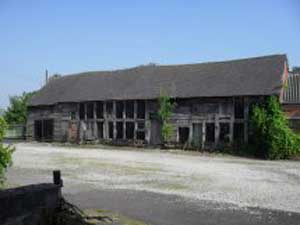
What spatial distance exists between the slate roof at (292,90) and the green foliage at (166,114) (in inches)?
299

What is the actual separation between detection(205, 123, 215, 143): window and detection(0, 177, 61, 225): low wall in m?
22.9

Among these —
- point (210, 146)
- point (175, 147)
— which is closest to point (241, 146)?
point (210, 146)

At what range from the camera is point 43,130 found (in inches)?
1576

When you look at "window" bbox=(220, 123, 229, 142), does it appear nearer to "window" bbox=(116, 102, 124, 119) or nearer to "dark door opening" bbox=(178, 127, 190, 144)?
"dark door opening" bbox=(178, 127, 190, 144)

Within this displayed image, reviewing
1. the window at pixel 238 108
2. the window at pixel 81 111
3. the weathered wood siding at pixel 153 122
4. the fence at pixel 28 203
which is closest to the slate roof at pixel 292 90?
the weathered wood siding at pixel 153 122

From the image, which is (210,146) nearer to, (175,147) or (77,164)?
(175,147)

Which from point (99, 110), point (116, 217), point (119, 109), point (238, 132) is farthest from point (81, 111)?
point (116, 217)

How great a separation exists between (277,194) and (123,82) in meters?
25.4

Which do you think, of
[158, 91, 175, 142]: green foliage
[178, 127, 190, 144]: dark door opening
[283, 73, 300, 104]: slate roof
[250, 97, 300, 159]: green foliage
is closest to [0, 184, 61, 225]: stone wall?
[250, 97, 300, 159]: green foliage

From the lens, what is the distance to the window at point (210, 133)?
29734 millimetres

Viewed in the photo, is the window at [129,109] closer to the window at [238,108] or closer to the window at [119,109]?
the window at [119,109]

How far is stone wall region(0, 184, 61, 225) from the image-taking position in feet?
21.3

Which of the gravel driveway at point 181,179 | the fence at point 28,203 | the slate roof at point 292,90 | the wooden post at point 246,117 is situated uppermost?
the slate roof at point 292,90

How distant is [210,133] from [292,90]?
5948 millimetres
